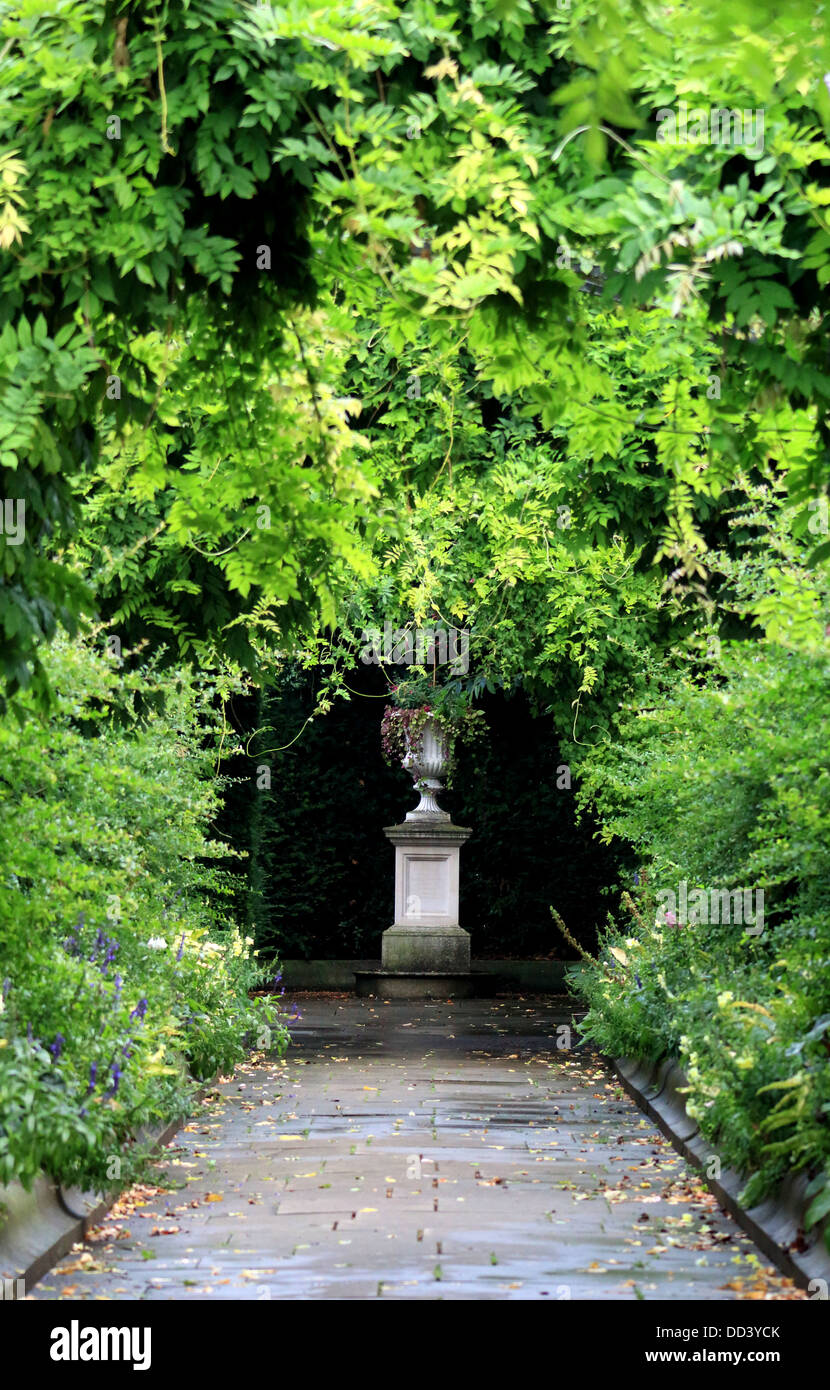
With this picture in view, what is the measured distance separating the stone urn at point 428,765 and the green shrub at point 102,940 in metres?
6.45

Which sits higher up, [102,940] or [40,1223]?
[102,940]

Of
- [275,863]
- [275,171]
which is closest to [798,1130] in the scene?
[275,171]

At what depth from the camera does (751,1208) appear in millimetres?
6145

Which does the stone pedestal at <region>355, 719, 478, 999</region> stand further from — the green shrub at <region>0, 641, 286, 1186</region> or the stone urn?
the green shrub at <region>0, 641, 286, 1186</region>

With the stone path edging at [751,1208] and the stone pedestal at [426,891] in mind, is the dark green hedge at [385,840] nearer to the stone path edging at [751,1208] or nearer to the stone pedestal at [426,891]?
the stone pedestal at [426,891]

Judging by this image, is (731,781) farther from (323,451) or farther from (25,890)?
(25,890)

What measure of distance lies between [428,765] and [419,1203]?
39.2 ft

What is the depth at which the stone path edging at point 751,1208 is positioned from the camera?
5.30 meters

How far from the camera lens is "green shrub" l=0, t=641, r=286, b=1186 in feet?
20.0

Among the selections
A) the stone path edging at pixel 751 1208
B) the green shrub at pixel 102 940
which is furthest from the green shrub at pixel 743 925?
the green shrub at pixel 102 940

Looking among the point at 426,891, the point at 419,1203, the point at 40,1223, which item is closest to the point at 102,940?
the point at 419,1203

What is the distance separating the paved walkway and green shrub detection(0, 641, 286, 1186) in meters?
0.39

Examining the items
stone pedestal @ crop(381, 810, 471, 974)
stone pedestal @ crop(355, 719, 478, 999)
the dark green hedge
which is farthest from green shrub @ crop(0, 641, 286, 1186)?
the dark green hedge

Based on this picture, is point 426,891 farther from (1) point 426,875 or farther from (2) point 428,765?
(2) point 428,765
